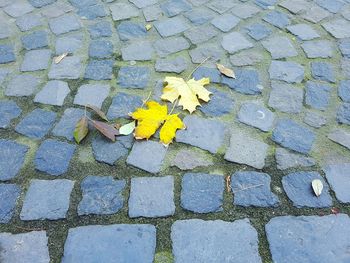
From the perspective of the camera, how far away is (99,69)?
2756 millimetres

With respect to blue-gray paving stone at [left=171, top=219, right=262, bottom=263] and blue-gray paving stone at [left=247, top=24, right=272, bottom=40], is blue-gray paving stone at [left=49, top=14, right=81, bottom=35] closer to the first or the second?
blue-gray paving stone at [left=247, top=24, right=272, bottom=40]

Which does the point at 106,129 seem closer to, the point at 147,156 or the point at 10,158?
the point at 147,156

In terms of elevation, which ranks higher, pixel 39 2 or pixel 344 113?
pixel 344 113

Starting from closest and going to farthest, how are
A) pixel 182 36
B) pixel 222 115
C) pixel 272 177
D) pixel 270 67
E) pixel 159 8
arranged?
1. pixel 272 177
2. pixel 222 115
3. pixel 270 67
4. pixel 182 36
5. pixel 159 8

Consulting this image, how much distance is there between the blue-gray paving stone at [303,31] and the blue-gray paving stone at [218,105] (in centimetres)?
101

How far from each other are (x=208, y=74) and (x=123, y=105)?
2.16ft

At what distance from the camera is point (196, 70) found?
2760 millimetres

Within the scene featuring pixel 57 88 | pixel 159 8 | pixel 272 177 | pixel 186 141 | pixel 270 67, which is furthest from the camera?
pixel 159 8

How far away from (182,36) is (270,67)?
749 mm

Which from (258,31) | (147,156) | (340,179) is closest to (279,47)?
(258,31)

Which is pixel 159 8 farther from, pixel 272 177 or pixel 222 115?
pixel 272 177

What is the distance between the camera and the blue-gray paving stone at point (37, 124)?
231cm

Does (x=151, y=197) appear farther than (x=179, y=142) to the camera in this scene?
No

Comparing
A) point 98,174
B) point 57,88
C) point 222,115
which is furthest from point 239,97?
point 57,88
